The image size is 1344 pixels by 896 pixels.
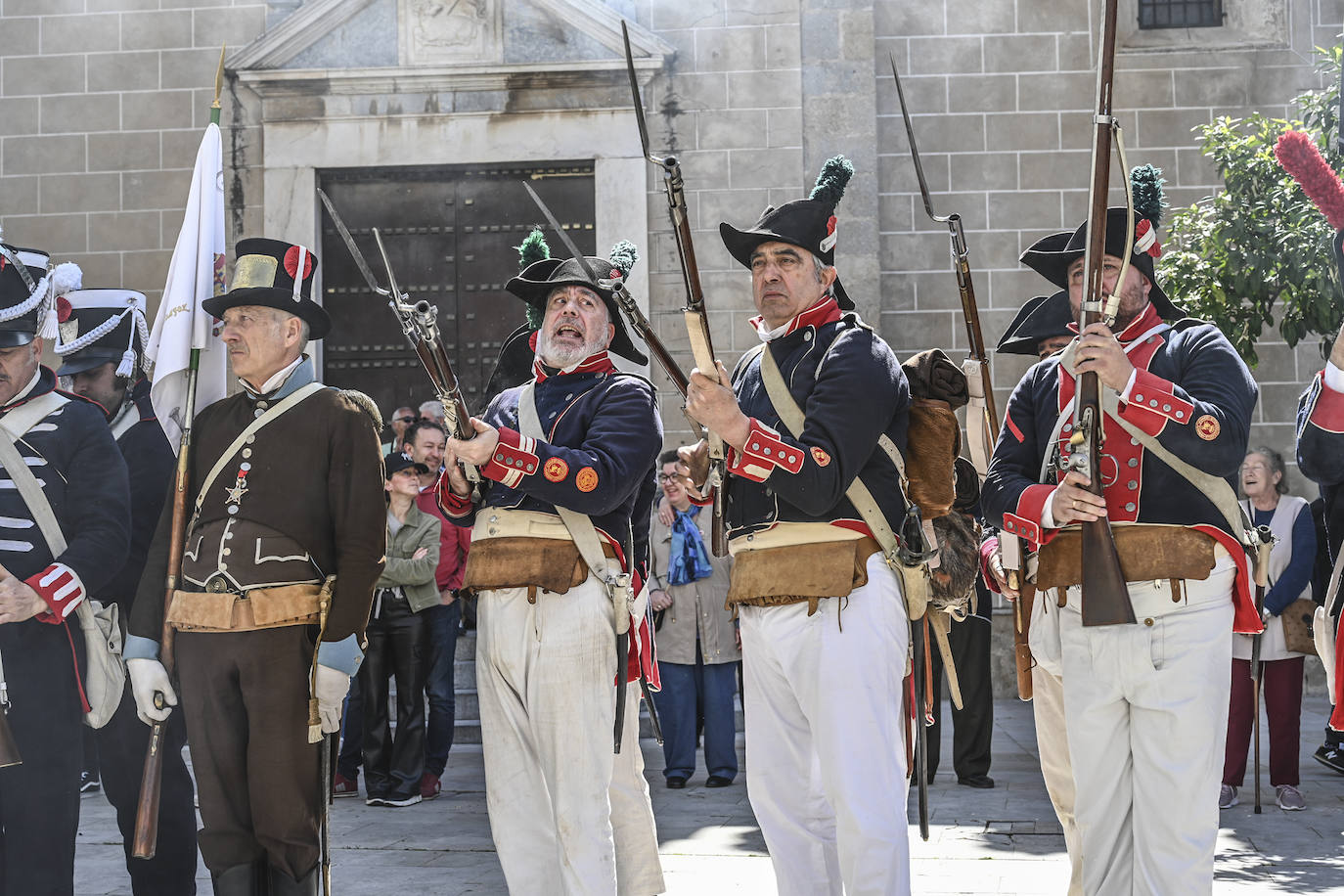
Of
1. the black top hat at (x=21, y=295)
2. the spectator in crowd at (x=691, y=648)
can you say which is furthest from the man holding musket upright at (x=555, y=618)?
the spectator in crowd at (x=691, y=648)

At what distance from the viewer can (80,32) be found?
12266 mm

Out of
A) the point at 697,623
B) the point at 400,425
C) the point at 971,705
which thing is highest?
the point at 400,425

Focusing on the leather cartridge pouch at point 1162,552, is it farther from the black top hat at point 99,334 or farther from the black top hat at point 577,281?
the black top hat at point 99,334

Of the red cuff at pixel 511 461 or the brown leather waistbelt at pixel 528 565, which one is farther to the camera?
the brown leather waistbelt at pixel 528 565

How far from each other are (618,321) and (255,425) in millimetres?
1245

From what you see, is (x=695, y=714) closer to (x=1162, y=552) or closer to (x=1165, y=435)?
(x=1162, y=552)

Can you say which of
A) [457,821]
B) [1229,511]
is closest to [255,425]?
[1229,511]

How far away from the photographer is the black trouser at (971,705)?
26.8 feet

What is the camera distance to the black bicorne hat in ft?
18.3

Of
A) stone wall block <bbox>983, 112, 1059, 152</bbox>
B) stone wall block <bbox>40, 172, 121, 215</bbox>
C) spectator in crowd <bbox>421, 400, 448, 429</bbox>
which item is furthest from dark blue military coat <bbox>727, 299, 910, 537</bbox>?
stone wall block <bbox>40, 172, 121, 215</bbox>

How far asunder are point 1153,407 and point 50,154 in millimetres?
10642

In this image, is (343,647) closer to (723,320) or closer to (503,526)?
(503,526)

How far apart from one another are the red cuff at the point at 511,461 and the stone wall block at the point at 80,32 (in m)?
9.40

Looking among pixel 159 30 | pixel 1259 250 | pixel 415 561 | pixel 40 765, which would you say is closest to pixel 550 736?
pixel 40 765
